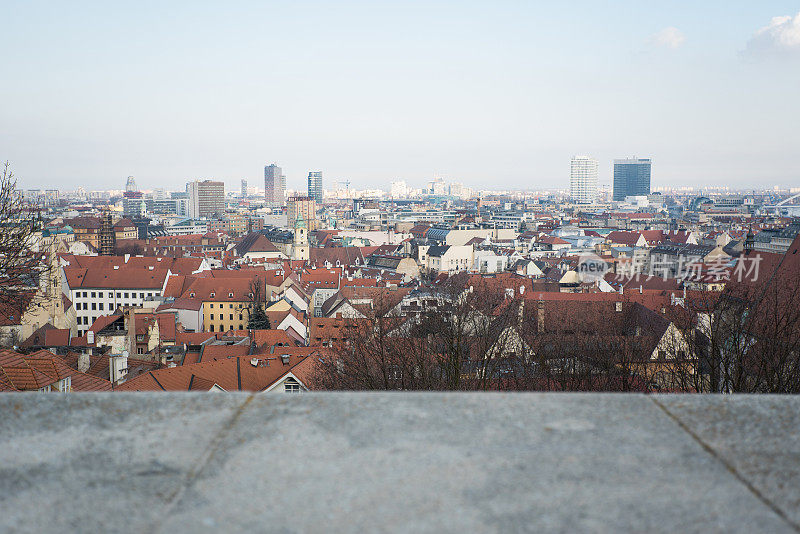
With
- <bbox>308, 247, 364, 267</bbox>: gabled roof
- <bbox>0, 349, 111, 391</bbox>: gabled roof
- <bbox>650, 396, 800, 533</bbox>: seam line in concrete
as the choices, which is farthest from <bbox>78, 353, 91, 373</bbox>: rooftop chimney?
<bbox>308, 247, 364, 267</bbox>: gabled roof

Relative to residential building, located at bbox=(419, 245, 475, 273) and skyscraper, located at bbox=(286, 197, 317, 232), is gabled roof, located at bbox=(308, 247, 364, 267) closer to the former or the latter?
residential building, located at bbox=(419, 245, 475, 273)

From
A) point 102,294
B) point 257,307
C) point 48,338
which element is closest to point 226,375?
point 48,338

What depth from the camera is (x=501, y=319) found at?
78.2 ft

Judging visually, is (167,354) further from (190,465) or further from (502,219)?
(502,219)

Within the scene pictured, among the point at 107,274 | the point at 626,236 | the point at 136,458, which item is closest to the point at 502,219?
the point at 626,236

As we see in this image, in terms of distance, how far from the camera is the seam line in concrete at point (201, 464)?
1.98 metres

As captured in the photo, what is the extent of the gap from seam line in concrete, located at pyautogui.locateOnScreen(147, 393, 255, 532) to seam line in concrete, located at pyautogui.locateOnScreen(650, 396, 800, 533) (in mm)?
1490

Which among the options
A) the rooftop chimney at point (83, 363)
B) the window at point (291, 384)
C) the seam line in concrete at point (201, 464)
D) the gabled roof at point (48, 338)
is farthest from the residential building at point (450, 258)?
the seam line in concrete at point (201, 464)

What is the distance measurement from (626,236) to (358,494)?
379ft

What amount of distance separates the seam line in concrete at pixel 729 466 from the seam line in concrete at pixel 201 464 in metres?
1.49

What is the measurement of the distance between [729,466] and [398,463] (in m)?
1.00

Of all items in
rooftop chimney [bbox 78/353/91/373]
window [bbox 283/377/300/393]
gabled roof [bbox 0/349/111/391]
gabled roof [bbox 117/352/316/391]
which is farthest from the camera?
rooftop chimney [bbox 78/353/91/373]

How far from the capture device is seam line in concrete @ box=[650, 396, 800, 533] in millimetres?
1940

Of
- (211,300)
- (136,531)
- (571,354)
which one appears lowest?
(211,300)
